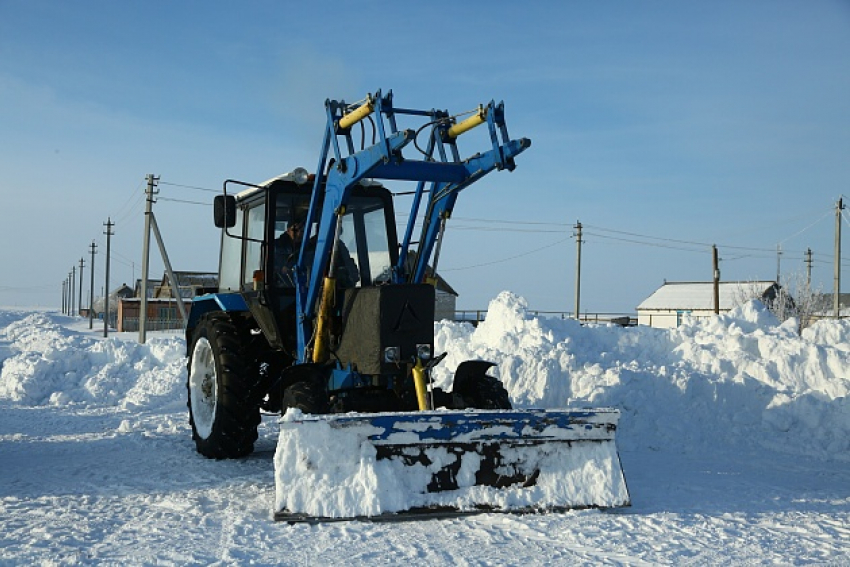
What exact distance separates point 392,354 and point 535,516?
5.11 ft

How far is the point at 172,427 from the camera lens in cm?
996

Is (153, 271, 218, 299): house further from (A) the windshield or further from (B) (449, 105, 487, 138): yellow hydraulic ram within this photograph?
(B) (449, 105, 487, 138): yellow hydraulic ram

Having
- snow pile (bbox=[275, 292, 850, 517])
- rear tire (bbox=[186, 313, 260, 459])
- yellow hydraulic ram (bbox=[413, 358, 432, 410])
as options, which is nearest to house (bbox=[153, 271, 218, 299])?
snow pile (bbox=[275, 292, 850, 517])

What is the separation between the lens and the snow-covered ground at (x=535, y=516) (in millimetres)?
4801

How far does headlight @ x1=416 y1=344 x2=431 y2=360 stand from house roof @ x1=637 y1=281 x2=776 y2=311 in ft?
163

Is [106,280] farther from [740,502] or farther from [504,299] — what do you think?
[740,502]

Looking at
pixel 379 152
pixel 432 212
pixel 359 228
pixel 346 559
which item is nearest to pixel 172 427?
pixel 359 228

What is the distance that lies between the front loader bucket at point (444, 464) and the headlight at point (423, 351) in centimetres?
86

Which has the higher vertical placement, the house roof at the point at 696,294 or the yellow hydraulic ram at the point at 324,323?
the house roof at the point at 696,294

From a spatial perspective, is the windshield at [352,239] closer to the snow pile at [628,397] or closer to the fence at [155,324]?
the snow pile at [628,397]

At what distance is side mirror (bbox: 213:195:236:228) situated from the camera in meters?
7.25

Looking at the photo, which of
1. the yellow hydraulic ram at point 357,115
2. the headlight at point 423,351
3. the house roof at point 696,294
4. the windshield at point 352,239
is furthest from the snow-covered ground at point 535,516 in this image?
the house roof at point 696,294

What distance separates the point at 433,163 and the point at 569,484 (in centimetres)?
245

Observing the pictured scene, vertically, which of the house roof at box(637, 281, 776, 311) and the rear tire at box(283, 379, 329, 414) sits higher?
the house roof at box(637, 281, 776, 311)
